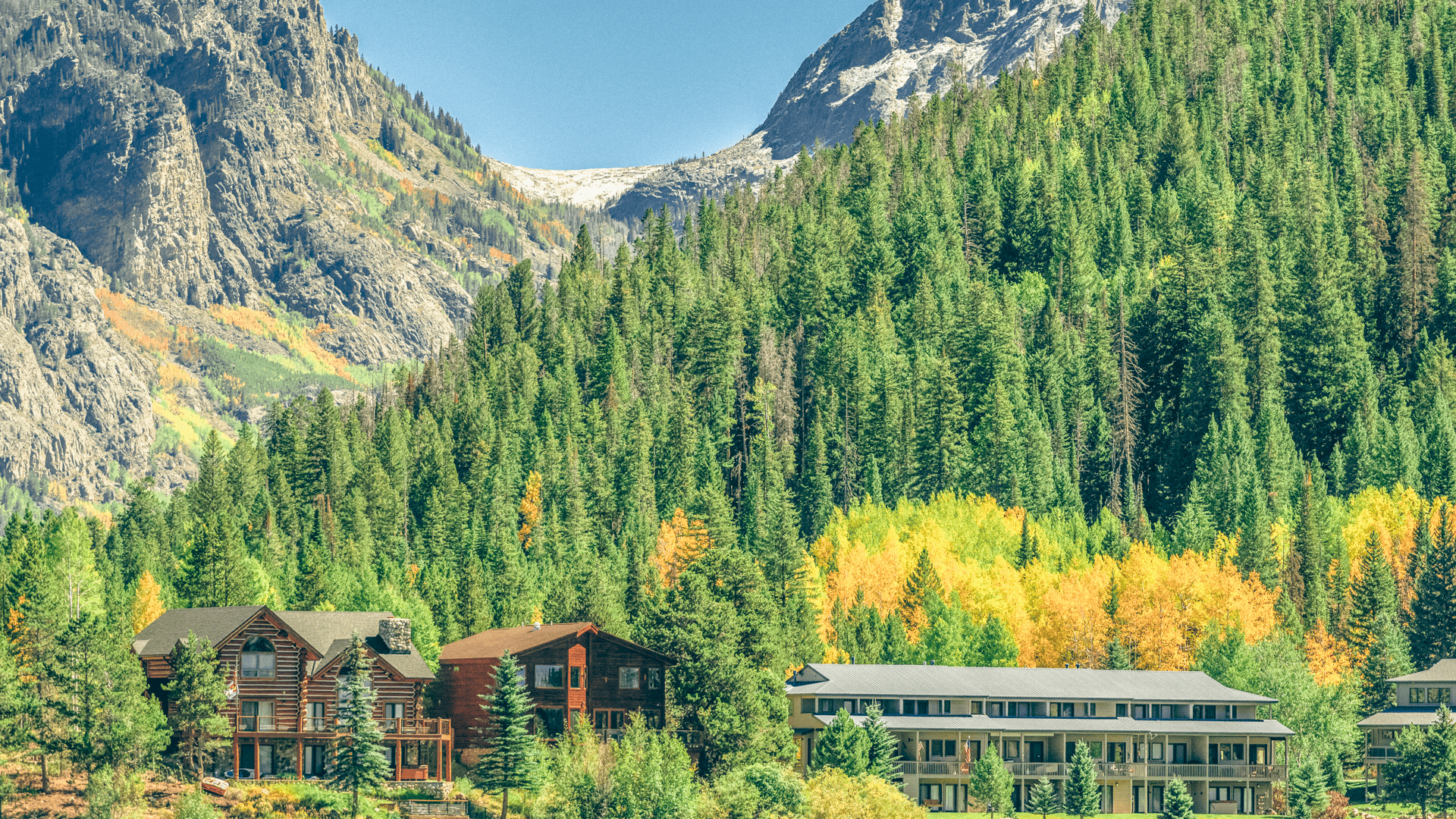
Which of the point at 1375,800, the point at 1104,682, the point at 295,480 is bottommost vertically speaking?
the point at 1375,800

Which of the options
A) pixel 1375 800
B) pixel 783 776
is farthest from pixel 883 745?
pixel 1375 800

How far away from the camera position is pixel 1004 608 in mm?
144375

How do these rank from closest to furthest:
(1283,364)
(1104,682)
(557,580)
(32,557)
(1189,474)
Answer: (1104,682)
(32,557)
(557,580)
(1189,474)
(1283,364)

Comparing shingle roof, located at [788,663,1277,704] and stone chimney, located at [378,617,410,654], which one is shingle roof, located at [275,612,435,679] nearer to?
stone chimney, located at [378,617,410,654]

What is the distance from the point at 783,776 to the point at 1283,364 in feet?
373

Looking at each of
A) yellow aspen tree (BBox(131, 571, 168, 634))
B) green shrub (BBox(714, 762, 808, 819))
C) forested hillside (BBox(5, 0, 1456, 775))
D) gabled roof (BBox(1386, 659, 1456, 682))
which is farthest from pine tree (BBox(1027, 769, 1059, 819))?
yellow aspen tree (BBox(131, 571, 168, 634))

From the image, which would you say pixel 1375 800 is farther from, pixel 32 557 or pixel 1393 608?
pixel 32 557

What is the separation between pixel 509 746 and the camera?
9831cm

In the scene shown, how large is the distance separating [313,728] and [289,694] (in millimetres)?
2516

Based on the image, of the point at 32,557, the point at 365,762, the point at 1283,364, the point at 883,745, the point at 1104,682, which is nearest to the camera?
the point at 365,762

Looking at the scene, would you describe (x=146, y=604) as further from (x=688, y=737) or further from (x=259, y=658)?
(x=688, y=737)

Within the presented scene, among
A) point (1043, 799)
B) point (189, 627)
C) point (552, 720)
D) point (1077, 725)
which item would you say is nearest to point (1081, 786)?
point (1043, 799)

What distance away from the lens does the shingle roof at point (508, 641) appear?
11175cm

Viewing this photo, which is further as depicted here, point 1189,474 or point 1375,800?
point 1189,474
